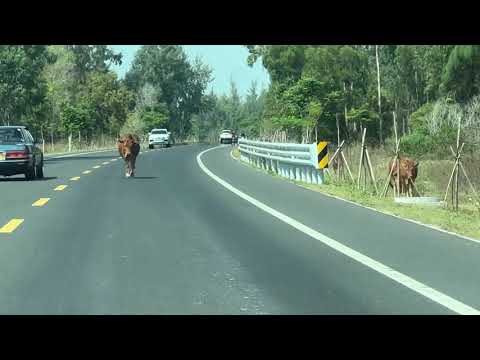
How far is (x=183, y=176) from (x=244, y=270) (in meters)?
18.5

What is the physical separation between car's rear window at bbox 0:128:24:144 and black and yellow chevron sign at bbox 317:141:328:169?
904 centimetres

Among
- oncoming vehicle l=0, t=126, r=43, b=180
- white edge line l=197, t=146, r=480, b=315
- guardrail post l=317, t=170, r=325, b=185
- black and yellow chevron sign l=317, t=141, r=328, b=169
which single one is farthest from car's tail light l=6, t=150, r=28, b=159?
white edge line l=197, t=146, r=480, b=315

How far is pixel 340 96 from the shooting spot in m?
72.8

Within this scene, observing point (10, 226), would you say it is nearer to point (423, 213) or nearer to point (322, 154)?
point (423, 213)

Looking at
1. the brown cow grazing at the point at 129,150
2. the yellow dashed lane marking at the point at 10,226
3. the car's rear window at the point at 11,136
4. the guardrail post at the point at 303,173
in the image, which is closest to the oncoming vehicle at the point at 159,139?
the car's rear window at the point at 11,136

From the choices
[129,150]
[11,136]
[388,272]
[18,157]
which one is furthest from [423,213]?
[11,136]

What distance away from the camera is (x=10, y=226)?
13.5m

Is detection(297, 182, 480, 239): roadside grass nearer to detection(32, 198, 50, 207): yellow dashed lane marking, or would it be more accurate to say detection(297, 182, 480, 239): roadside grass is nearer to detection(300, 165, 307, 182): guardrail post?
detection(300, 165, 307, 182): guardrail post

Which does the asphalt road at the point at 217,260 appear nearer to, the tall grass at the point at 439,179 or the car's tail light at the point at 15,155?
the car's tail light at the point at 15,155

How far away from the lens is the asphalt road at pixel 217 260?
24.7 ft

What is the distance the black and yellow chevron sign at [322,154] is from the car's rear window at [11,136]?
9041mm
